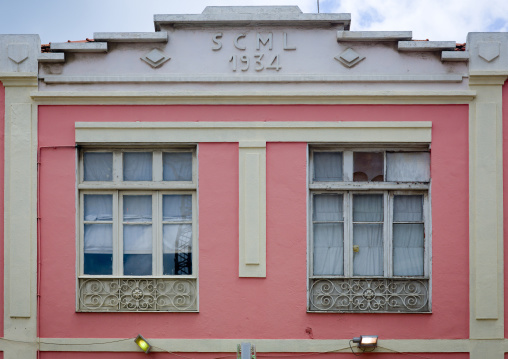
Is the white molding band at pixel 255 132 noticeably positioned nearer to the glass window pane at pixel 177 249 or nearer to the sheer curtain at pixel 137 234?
the sheer curtain at pixel 137 234

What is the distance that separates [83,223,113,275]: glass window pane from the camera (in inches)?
360

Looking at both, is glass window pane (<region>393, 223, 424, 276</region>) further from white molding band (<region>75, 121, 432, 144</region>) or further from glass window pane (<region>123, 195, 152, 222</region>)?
glass window pane (<region>123, 195, 152, 222</region>)

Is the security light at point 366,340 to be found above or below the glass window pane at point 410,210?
below

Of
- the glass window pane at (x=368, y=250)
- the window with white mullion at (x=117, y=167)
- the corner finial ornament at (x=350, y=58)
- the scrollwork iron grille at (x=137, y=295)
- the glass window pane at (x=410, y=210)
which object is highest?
the corner finial ornament at (x=350, y=58)

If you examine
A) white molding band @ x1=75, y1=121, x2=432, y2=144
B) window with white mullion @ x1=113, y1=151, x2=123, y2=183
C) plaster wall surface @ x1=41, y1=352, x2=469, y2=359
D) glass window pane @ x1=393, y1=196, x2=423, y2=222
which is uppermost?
white molding band @ x1=75, y1=121, x2=432, y2=144

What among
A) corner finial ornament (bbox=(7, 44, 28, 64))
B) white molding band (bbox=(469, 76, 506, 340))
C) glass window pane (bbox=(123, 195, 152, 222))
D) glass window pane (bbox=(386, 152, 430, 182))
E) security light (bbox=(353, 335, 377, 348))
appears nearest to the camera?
security light (bbox=(353, 335, 377, 348))

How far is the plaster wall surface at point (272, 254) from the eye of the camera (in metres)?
8.86

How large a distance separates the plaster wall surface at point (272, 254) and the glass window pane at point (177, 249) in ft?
0.93

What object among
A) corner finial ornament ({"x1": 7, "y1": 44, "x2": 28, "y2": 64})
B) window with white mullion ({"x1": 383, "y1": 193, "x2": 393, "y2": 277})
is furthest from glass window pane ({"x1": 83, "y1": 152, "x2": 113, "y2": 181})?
window with white mullion ({"x1": 383, "y1": 193, "x2": 393, "y2": 277})

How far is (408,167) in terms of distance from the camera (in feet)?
30.0

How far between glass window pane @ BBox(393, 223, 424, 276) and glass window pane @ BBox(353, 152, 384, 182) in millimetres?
760

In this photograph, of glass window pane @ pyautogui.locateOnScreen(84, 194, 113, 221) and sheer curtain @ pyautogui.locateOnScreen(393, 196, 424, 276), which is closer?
sheer curtain @ pyautogui.locateOnScreen(393, 196, 424, 276)

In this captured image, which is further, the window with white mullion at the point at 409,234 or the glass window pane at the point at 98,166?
the glass window pane at the point at 98,166

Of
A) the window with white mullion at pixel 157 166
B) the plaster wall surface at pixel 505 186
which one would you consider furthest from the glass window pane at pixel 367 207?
the window with white mullion at pixel 157 166
